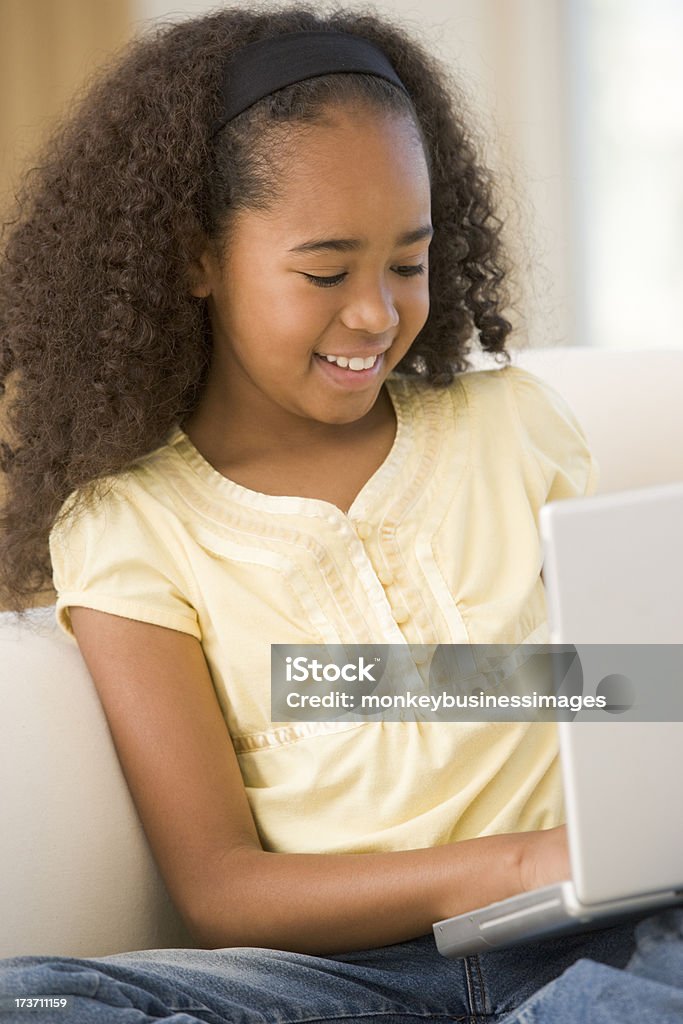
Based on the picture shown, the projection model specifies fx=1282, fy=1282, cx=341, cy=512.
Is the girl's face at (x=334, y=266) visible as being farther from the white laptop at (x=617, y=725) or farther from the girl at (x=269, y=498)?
the white laptop at (x=617, y=725)

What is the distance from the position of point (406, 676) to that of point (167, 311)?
1.16 ft

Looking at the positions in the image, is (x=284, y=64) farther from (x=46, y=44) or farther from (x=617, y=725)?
(x=46, y=44)

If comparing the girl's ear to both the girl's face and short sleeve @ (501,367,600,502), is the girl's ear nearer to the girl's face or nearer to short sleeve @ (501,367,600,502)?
the girl's face

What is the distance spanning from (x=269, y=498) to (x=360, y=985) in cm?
38

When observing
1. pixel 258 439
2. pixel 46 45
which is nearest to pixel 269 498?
pixel 258 439

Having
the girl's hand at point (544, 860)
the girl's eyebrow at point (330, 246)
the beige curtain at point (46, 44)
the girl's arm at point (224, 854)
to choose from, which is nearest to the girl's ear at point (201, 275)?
the girl's eyebrow at point (330, 246)

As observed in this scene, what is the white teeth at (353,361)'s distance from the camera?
100 centimetres

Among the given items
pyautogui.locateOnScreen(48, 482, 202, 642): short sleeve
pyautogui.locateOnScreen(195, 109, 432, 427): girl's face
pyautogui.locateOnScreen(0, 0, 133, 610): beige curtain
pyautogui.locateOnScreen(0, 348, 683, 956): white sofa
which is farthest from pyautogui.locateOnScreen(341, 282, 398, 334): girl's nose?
pyautogui.locateOnScreen(0, 0, 133, 610): beige curtain

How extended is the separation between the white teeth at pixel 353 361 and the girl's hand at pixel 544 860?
0.38 meters

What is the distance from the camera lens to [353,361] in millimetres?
1003

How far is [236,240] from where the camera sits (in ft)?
3.29

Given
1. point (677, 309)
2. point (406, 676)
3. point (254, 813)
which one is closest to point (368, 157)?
point (406, 676)

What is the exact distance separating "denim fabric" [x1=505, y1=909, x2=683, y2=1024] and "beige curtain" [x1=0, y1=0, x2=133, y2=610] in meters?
2.67

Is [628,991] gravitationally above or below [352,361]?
below
